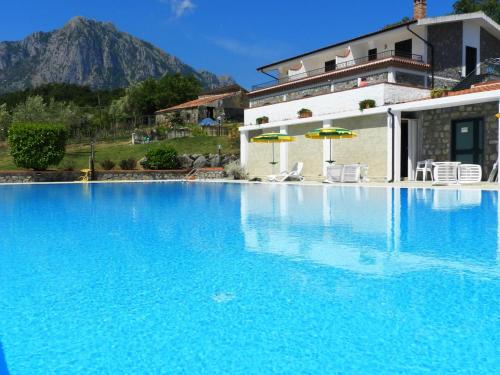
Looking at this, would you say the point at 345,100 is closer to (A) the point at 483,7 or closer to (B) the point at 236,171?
(B) the point at 236,171

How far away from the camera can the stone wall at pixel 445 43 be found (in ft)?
83.7

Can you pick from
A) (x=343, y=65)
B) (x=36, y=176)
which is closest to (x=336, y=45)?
(x=343, y=65)

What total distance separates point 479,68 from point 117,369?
28.2 metres

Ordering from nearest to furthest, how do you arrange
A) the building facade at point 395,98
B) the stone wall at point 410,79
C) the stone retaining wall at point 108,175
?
the building facade at point 395,98 < the stone wall at point 410,79 < the stone retaining wall at point 108,175

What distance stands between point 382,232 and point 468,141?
13.2m

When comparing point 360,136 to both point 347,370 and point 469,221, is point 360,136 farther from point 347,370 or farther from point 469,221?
point 347,370

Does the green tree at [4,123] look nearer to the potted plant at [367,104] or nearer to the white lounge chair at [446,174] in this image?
the potted plant at [367,104]

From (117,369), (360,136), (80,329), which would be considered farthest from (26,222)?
(360,136)

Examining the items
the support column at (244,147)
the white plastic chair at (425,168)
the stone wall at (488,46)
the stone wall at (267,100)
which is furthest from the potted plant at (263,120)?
the stone wall at (488,46)

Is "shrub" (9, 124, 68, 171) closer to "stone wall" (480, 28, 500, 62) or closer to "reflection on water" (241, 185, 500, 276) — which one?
"reflection on water" (241, 185, 500, 276)

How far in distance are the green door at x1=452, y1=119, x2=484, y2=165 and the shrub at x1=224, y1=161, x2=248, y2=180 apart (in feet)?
39.2

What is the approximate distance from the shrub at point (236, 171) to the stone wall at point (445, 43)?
12.5 metres

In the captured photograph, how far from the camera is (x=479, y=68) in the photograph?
84.4 feet

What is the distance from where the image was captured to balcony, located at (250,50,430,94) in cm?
2444
